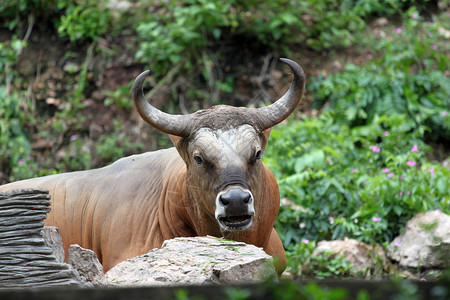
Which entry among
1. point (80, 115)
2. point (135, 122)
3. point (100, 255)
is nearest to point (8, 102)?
point (80, 115)

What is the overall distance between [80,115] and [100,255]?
19.9 ft

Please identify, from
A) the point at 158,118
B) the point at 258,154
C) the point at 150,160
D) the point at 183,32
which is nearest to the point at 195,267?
the point at 258,154

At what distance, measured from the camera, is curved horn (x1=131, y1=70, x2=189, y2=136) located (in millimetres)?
5164

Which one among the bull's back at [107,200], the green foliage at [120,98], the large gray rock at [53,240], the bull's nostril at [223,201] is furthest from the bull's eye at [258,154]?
the green foliage at [120,98]

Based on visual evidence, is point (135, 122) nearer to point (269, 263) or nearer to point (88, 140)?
point (88, 140)

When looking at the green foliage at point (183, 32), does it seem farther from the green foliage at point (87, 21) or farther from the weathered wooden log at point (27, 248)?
the weathered wooden log at point (27, 248)

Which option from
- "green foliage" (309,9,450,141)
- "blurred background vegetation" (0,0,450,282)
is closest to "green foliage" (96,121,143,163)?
"blurred background vegetation" (0,0,450,282)

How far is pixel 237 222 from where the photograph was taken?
4.68 meters

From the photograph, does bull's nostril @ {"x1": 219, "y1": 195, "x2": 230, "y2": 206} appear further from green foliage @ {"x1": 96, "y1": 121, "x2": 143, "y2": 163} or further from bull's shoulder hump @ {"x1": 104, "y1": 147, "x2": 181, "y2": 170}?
green foliage @ {"x1": 96, "y1": 121, "x2": 143, "y2": 163}

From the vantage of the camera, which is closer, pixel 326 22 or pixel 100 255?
pixel 100 255

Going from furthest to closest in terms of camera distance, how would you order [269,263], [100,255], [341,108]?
[341,108] → [100,255] → [269,263]

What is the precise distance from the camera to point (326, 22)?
12.0 metres

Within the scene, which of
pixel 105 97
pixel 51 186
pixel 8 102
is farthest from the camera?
pixel 105 97

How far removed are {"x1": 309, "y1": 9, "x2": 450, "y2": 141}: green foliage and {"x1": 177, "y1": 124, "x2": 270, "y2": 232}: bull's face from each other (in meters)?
5.13
